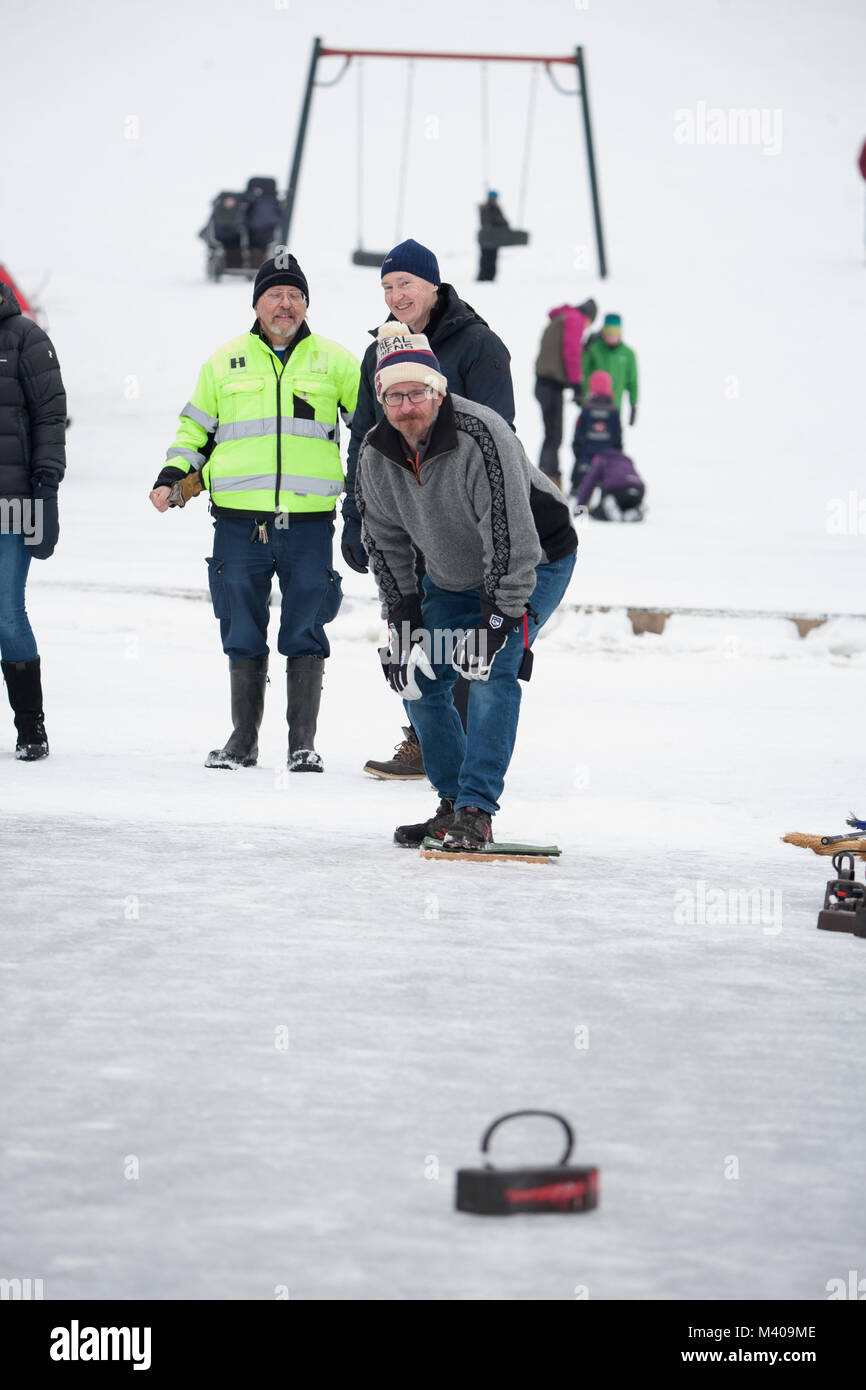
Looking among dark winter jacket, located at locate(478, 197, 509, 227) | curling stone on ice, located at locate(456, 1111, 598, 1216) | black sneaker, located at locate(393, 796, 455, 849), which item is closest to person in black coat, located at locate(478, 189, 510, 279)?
A: dark winter jacket, located at locate(478, 197, 509, 227)

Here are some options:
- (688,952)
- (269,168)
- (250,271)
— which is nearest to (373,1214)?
(688,952)

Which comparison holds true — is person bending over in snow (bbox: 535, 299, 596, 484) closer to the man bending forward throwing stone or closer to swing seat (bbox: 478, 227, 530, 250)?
swing seat (bbox: 478, 227, 530, 250)

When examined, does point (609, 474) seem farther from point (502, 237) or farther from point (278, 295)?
point (278, 295)

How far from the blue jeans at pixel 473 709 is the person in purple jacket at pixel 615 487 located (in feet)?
31.0

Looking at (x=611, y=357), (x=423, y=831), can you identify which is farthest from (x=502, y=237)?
(x=423, y=831)

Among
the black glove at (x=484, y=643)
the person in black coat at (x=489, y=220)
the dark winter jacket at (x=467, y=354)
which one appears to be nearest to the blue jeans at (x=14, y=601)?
the dark winter jacket at (x=467, y=354)

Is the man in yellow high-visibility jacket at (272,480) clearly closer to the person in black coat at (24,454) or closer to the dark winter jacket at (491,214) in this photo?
the person in black coat at (24,454)

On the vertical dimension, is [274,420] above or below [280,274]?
below

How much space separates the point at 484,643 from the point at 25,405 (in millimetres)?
2209

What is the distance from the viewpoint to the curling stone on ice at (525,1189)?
7.88 feet

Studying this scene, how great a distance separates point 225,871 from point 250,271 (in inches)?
851

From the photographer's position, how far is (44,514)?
6051mm

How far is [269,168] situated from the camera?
37.6 meters

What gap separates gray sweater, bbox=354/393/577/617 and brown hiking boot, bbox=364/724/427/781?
4.22 feet
